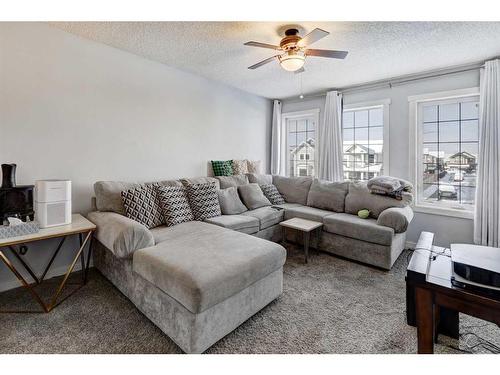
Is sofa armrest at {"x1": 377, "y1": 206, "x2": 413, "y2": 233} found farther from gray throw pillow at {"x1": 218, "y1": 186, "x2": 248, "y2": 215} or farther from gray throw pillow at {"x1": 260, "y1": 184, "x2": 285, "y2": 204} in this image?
gray throw pillow at {"x1": 218, "y1": 186, "x2": 248, "y2": 215}

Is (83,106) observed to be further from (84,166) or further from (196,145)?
(196,145)

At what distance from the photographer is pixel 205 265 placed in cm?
163

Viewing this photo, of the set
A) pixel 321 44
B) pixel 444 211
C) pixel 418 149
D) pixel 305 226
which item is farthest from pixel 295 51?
pixel 444 211

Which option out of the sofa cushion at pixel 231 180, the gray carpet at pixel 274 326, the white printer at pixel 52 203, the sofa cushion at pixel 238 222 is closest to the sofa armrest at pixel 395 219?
the gray carpet at pixel 274 326

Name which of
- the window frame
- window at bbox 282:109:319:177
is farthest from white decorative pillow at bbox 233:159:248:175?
the window frame

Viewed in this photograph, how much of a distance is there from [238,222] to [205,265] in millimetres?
1353

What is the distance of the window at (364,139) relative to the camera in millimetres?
4004

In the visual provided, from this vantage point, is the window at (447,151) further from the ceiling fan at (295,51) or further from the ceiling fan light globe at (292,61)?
the ceiling fan light globe at (292,61)

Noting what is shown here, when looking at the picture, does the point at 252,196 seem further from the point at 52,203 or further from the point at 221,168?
the point at 52,203

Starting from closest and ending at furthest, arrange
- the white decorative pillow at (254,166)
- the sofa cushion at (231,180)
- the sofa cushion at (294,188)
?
the sofa cushion at (231,180) < the sofa cushion at (294,188) < the white decorative pillow at (254,166)

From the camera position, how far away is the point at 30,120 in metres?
2.31

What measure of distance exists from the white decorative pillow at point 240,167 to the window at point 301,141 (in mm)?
1276

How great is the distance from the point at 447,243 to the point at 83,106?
16.1ft

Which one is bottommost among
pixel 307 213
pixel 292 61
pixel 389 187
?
pixel 307 213
